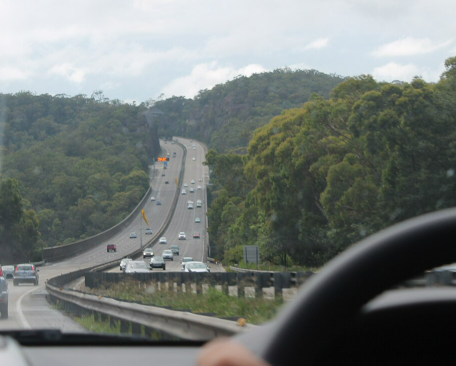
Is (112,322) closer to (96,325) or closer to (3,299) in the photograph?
(96,325)

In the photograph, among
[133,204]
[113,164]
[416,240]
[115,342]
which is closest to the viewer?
[416,240]

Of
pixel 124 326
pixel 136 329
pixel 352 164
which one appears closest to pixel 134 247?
pixel 352 164

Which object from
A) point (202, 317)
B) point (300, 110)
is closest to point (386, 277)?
point (202, 317)

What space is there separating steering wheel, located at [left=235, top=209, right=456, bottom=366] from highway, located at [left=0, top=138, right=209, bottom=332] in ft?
40.4

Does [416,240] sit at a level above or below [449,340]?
above

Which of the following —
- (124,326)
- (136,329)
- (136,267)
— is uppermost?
(136,329)

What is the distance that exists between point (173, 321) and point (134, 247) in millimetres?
91601

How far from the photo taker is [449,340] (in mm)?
1777

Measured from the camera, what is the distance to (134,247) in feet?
325

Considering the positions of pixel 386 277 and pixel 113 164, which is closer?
pixel 386 277

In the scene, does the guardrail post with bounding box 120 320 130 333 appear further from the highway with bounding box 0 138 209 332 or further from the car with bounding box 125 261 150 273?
the car with bounding box 125 261 150 273

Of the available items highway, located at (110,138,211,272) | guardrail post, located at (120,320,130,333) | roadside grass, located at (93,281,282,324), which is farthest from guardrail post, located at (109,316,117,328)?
highway, located at (110,138,211,272)

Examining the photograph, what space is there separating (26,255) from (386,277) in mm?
101965

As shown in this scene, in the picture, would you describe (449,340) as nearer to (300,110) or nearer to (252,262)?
(252,262)
